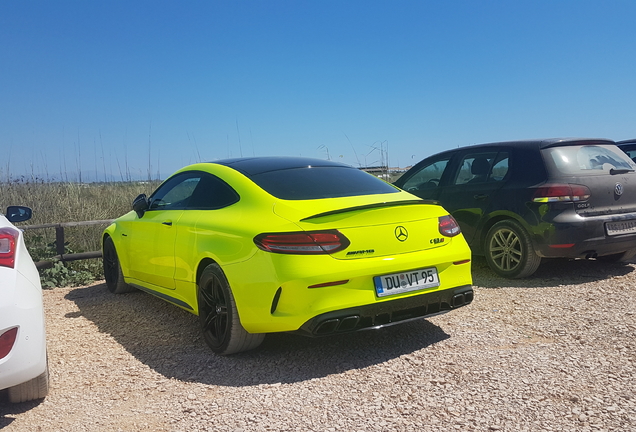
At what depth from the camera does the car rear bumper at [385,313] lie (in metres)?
3.74

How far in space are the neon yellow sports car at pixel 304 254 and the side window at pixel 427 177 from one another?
2921mm

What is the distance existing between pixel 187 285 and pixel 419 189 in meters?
4.17

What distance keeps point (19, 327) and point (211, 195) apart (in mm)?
1928

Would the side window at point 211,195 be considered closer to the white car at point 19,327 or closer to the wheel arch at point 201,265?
the wheel arch at point 201,265

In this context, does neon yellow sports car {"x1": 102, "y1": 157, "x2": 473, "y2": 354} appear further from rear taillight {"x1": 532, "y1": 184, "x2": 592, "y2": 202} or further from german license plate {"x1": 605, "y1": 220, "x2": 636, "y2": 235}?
german license plate {"x1": 605, "y1": 220, "x2": 636, "y2": 235}

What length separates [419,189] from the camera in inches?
309

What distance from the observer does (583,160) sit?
6.32 meters

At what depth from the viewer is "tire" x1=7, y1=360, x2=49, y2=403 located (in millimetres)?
3518

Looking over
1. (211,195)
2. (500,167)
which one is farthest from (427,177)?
(211,195)

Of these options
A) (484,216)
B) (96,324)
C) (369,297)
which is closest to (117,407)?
(369,297)

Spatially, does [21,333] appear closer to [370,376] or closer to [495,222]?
[370,376]

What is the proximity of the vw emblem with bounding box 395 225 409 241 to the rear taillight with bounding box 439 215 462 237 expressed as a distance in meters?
0.37

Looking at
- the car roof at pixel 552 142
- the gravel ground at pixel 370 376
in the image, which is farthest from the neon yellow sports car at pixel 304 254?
the car roof at pixel 552 142

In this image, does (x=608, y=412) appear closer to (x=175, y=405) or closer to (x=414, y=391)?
(x=414, y=391)
